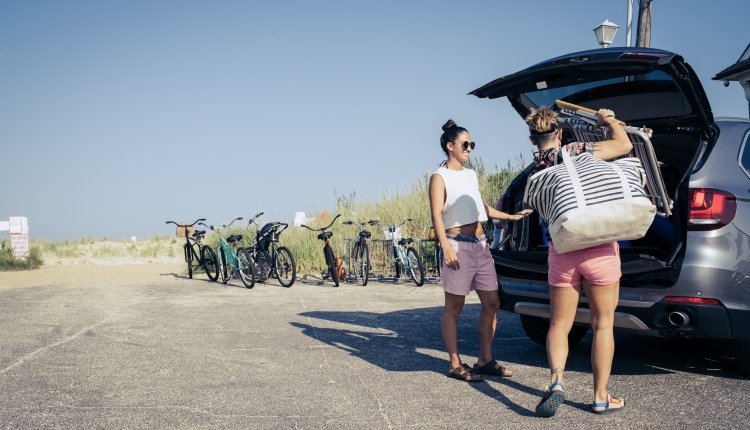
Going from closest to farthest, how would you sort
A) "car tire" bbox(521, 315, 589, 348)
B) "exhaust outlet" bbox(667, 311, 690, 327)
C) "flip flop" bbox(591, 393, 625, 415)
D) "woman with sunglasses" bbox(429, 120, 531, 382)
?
"flip flop" bbox(591, 393, 625, 415)
"exhaust outlet" bbox(667, 311, 690, 327)
"woman with sunglasses" bbox(429, 120, 531, 382)
"car tire" bbox(521, 315, 589, 348)

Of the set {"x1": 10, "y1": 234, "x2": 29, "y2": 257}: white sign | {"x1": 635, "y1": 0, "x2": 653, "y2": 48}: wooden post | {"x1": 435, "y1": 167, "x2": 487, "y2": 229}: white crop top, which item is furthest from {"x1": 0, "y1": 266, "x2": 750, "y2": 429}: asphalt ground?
{"x1": 10, "y1": 234, "x2": 29, "y2": 257}: white sign

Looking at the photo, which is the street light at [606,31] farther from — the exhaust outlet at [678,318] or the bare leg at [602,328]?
the bare leg at [602,328]

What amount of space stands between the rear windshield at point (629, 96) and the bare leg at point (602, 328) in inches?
72.9

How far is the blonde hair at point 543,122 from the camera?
4500 millimetres

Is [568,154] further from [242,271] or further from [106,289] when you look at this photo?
[106,289]

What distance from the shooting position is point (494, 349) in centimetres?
638

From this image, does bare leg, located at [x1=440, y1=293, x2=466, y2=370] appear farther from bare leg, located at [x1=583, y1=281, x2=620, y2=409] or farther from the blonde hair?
the blonde hair

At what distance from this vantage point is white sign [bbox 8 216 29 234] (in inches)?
785

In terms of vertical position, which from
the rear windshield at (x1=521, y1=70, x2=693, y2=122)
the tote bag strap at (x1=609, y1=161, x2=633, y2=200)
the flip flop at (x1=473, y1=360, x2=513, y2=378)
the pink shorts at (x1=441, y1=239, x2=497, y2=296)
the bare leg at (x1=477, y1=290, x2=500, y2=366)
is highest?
the rear windshield at (x1=521, y1=70, x2=693, y2=122)

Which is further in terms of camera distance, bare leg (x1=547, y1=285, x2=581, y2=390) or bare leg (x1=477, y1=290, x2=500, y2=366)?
bare leg (x1=477, y1=290, x2=500, y2=366)

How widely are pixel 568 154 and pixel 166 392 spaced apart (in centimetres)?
315

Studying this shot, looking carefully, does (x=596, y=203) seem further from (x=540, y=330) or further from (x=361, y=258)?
(x=361, y=258)

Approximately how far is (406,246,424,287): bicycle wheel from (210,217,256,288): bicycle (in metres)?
2.86

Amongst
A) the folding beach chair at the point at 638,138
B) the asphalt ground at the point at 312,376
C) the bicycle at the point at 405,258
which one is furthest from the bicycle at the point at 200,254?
the folding beach chair at the point at 638,138
